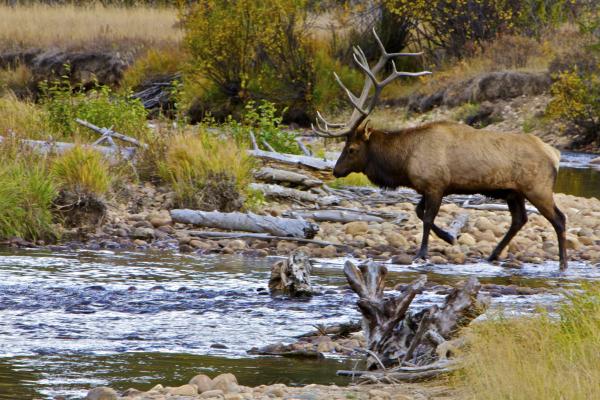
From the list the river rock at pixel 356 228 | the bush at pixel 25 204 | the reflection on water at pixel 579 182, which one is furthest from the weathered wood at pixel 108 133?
the reflection on water at pixel 579 182

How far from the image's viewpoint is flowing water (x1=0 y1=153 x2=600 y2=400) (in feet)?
22.0

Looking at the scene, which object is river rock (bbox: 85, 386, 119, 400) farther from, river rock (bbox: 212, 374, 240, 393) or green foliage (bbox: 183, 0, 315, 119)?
green foliage (bbox: 183, 0, 315, 119)

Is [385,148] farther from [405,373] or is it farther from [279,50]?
[279,50]

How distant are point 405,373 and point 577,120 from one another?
20.2 meters

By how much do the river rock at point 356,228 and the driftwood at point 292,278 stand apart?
3.34m

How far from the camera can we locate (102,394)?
5.78 meters

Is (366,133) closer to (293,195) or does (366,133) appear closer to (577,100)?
(293,195)

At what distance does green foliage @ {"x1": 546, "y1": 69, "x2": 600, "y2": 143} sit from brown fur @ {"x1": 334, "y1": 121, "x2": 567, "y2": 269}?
43.1 feet

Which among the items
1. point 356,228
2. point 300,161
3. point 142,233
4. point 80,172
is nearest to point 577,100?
point 300,161

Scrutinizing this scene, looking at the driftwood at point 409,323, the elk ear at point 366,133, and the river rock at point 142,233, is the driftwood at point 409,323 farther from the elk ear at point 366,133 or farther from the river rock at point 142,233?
the river rock at point 142,233

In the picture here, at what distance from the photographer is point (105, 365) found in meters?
6.86

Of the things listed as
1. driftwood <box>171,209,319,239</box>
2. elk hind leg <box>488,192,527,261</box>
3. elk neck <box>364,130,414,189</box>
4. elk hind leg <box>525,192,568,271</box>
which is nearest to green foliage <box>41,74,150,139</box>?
driftwood <box>171,209,319,239</box>

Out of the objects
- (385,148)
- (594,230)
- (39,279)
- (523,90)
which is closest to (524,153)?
(385,148)

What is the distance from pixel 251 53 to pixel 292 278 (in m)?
19.7
